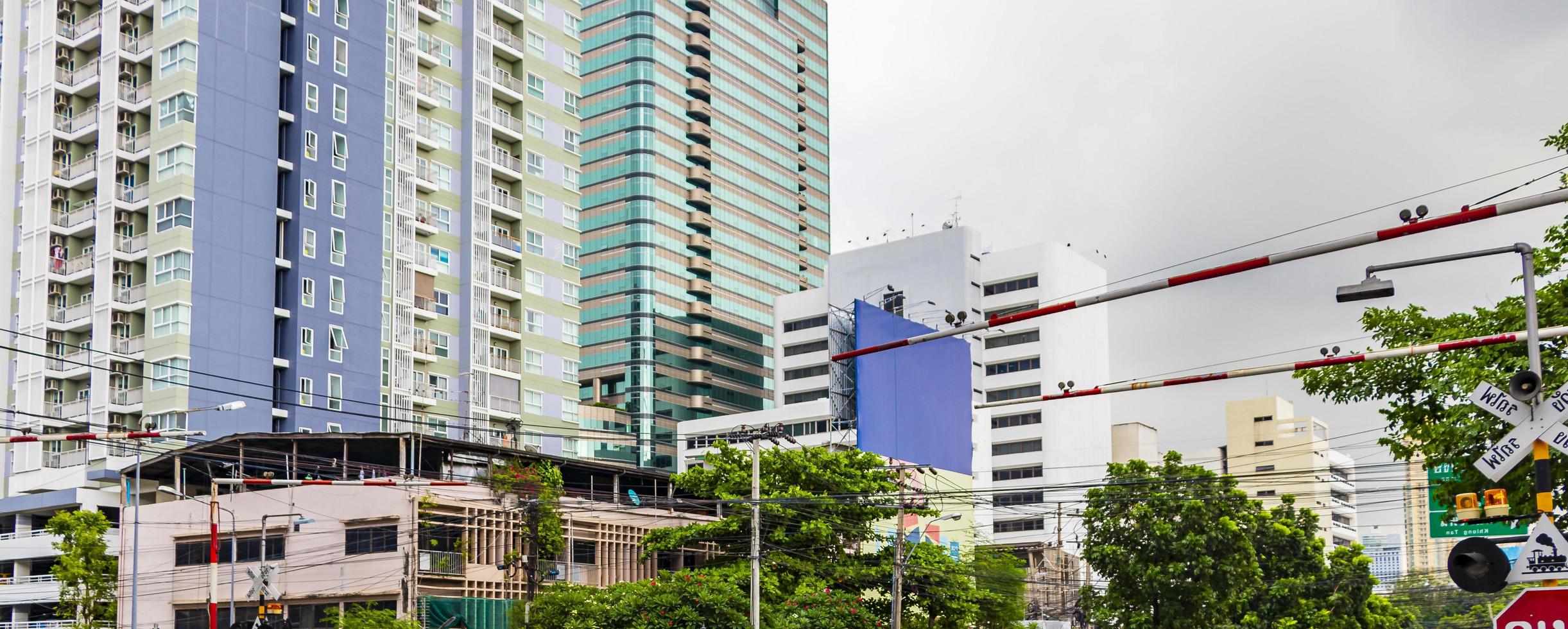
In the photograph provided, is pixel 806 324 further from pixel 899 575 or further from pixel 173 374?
pixel 899 575

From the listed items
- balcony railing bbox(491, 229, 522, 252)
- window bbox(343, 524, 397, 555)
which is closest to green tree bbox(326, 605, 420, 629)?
window bbox(343, 524, 397, 555)

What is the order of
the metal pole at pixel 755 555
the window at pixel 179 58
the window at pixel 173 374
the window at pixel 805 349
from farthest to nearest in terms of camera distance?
1. the window at pixel 805 349
2. the window at pixel 179 58
3. the window at pixel 173 374
4. the metal pole at pixel 755 555

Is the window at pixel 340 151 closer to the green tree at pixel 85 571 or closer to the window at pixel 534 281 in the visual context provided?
the window at pixel 534 281

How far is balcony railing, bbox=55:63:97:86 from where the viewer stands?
76.8m

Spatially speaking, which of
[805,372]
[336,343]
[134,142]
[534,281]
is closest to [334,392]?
[336,343]

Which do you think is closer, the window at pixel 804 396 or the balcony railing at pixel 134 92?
the balcony railing at pixel 134 92

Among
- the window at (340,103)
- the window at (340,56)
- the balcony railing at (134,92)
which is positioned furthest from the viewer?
the window at (340,56)

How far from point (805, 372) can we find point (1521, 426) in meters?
128

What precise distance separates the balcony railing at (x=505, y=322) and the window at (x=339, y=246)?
10.6 meters

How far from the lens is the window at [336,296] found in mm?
77375

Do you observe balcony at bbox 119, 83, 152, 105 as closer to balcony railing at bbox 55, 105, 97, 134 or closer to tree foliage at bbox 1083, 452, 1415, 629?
balcony railing at bbox 55, 105, 97, 134

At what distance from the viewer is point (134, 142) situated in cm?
7488

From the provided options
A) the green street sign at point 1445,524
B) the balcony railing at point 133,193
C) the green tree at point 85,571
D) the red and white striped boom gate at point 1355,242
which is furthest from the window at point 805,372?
the red and white striped boom gate at point 1355,242

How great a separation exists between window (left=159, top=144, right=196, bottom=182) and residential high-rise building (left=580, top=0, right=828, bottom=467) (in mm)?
66339
